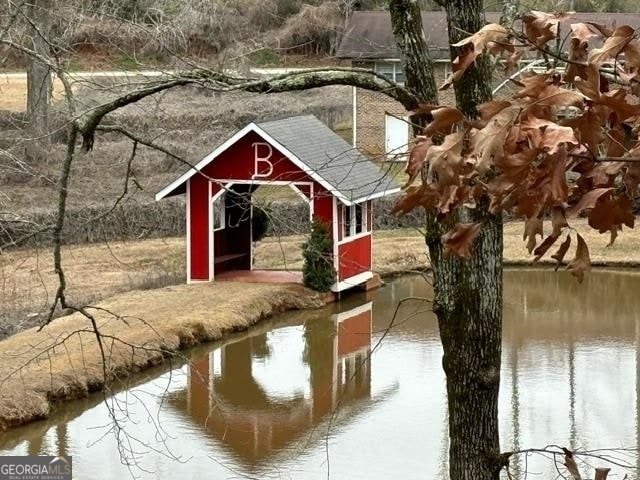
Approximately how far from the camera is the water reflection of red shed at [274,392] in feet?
35.8

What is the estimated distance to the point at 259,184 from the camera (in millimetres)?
16156

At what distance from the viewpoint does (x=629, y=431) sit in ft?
35.4

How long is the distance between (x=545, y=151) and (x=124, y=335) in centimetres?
1192

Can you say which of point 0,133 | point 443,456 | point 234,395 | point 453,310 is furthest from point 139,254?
point 453,310

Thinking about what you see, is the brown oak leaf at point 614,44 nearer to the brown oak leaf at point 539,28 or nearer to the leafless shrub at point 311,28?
the brown oak leaf at point 539,28

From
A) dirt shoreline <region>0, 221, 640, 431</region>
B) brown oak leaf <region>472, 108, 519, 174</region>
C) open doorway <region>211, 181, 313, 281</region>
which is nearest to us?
brown oak leaf <region>472, 108, 519, 174</region>

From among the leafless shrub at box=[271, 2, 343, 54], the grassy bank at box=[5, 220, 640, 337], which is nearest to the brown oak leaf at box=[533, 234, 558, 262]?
the grassy bank at box=[5, 220, 640, 337]

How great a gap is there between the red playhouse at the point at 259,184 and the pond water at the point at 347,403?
124cm

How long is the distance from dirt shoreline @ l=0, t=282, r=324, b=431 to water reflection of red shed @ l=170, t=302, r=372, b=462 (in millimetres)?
526

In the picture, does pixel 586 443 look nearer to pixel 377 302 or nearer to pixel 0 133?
pixel 377 302

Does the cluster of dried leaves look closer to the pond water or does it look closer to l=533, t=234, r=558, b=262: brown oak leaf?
l=533, t=234, r=558, b=262: brown oak leaf

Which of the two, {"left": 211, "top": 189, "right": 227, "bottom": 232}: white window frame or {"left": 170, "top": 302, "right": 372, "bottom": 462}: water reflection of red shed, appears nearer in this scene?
{"left": 170, "top": 302, "right": 372, "bottom": 462}: water reflection of red shed

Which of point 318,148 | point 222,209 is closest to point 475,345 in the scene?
point 318,148

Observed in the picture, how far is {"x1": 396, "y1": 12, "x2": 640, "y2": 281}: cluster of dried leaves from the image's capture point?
221 cm
